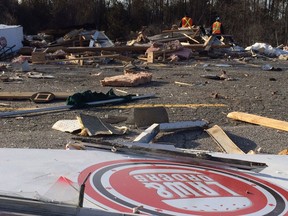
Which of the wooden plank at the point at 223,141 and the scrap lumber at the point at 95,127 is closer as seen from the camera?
the wooden plank at the point at 223,141

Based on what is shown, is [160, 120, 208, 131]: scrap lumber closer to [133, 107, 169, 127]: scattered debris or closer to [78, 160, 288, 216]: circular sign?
[133, 107, 169, 127]: scattered debris

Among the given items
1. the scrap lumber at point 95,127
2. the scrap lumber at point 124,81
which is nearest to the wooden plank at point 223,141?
the scrap lumber at point 95,127

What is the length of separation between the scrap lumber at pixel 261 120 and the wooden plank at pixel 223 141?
989 millimetres

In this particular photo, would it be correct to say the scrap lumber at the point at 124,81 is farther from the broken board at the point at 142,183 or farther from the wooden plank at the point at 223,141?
the broken board at the point at 142,183

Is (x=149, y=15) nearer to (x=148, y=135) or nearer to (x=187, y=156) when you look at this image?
(x=148, y=135)

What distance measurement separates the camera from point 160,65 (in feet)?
61.9

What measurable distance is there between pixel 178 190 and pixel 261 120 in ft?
18.8

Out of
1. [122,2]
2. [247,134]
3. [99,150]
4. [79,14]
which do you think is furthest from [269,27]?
[99,150]

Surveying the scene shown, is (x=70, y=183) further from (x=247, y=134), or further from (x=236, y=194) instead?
(x=247, y=134)

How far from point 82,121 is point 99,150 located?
4145mm

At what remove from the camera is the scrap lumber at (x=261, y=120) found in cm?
763

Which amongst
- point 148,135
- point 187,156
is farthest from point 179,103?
point 187,156

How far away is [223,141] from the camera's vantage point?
6.70 meters

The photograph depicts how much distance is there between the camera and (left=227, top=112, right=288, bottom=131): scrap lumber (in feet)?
25.0
